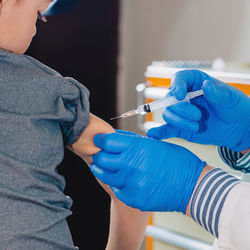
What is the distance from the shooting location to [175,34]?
8.59 feet

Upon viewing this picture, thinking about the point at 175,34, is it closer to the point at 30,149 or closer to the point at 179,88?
the point at 179,88

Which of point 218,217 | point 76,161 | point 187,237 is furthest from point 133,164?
point 76,161

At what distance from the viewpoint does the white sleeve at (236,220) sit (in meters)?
0.81

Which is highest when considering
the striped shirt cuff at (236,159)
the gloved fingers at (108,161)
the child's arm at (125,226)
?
the gloved fingers at (108,161)

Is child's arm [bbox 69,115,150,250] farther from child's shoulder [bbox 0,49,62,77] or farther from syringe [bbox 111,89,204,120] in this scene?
child's shoulder [bbox 0,49,62,77]

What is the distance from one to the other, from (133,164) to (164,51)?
1902 millimetres

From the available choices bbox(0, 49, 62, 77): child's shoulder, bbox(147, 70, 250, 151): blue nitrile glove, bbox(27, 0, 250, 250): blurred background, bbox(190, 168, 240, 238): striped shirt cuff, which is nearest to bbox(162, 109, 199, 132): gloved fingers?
bbox(147, 70, 250, 151): blue nitrile glove

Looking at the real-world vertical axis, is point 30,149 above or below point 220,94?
below

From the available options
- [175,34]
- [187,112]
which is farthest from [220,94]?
[175,34]

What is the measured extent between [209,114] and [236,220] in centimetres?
40

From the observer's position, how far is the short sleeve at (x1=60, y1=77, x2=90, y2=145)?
88 cm

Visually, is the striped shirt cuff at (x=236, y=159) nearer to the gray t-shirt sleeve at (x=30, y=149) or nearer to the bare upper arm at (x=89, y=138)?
the bare upper arm at (x=89, y=138)

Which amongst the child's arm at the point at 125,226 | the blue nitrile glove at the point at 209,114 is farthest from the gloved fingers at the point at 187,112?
the child's arm at the point at 125,226

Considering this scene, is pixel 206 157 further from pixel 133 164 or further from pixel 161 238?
pixel 133 164
